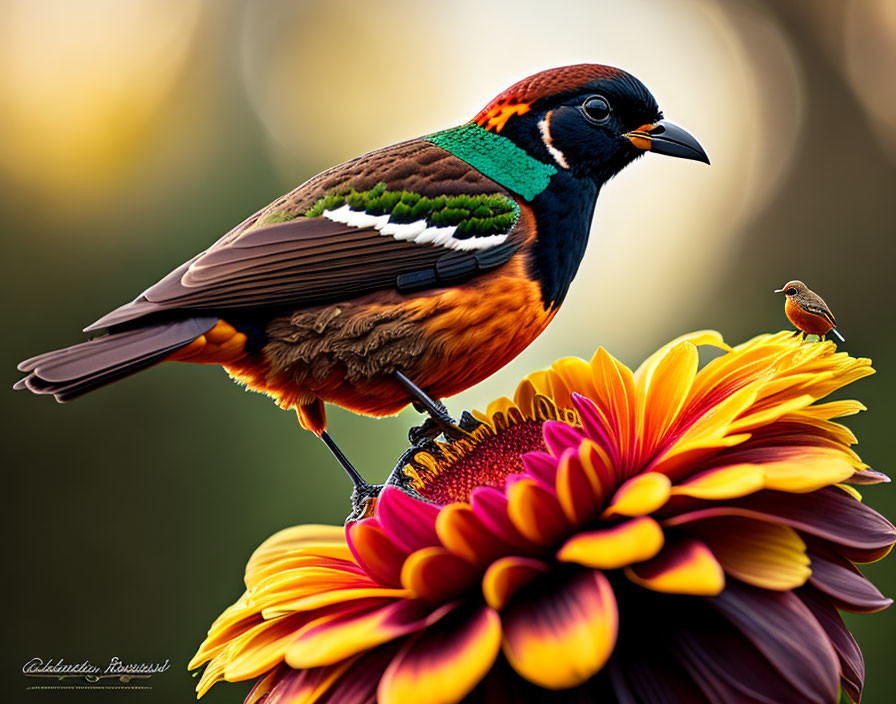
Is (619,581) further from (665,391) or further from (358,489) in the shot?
(358,489)

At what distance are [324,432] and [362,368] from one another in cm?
25

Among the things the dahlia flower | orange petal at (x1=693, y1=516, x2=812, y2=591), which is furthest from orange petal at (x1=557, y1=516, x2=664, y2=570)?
orange petal at (x1=693, y1=516, x2=812, y2=591)

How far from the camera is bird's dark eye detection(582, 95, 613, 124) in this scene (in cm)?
150

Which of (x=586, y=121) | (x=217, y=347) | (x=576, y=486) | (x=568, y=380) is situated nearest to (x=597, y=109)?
(x=586, y=121)

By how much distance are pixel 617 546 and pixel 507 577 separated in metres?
0.11


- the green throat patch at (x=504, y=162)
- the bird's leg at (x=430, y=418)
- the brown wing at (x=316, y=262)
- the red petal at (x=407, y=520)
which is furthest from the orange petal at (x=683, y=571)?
the green throat patch at (x=504, y=162)

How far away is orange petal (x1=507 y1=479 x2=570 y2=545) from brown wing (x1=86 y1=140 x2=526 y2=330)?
667mm

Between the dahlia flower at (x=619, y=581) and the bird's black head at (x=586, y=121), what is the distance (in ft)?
2.16

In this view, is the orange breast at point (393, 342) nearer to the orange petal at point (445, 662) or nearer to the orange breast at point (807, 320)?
the orange breast at point (807, 320)

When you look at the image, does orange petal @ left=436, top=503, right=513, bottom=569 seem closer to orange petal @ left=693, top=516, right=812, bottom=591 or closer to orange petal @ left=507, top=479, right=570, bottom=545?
orange petal @ left=507, top=479, right=570, bottom=545

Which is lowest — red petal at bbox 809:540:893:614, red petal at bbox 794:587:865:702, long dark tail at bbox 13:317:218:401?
red petal at bbox 794:587:865:702

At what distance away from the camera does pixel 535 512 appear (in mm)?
798

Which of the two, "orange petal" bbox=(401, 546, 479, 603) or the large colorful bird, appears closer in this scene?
"orange petal" bbox=(401, 546, 479, 603)

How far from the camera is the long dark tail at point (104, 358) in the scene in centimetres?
111
